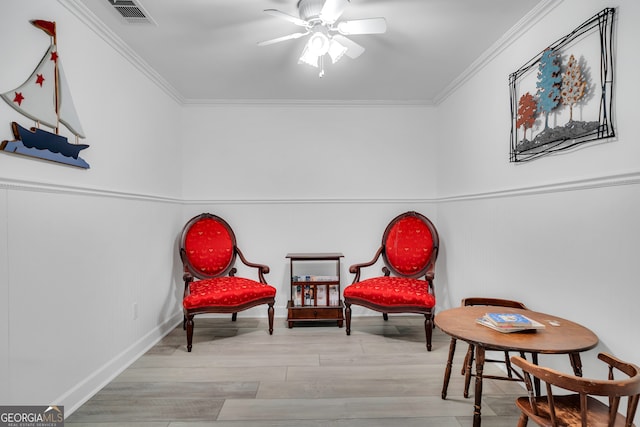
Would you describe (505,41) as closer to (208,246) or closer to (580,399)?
(580,399)

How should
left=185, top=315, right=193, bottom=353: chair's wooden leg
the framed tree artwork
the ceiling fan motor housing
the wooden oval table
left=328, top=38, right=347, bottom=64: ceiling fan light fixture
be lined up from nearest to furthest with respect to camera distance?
the wooden oval table → the framed tree artwork → the ceiling fan motor housing → left=328, top=38, right=347, bottom=64: ceiling fan light fixture → left=185, top=315, right=193, bottom=353: chair's wooden leg

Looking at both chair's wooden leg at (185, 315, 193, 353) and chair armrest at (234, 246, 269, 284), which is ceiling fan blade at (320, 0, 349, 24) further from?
chair's wooden leg at (185, 315, 193, 353)

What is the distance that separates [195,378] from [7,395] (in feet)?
3.53

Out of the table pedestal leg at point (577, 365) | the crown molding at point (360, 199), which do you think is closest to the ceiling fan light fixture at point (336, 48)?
the crown molding at point (360, 199)

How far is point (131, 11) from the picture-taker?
222 cm

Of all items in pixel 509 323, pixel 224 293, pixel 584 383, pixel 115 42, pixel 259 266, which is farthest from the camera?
pixel 259 266

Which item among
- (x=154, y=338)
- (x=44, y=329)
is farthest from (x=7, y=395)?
(x=154, y=338)

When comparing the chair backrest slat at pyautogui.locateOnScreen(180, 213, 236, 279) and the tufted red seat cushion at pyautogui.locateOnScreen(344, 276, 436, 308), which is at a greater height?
Answer: the chair backrest slat at pyautogui.locateOnScreen(180, 213, 236, 279)

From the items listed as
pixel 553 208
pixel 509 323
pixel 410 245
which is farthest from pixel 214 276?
pixel 553 208

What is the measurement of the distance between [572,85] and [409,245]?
208cm

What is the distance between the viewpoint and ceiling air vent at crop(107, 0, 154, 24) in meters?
2.12

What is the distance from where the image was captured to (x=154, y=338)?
10.4 ft

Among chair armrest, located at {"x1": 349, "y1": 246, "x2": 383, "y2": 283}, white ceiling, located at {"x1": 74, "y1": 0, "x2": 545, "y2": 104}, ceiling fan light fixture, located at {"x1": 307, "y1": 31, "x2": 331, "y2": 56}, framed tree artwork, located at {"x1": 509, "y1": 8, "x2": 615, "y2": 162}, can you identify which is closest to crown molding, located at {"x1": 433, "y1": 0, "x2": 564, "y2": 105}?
white ceiling, located at {"x1": 74, "y1": 0, "x2": 545, "y2": 104}

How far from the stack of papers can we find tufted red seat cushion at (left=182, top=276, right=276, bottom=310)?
2.00 meters
